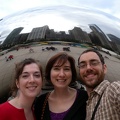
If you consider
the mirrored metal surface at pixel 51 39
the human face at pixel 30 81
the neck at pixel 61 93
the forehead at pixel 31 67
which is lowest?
the neck at pixel 61 93

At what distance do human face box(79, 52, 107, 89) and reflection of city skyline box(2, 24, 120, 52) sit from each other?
3.81 ft

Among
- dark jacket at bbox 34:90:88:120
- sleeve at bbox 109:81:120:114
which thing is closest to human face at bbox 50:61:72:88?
dark jacket at bbox 34:90:88:120

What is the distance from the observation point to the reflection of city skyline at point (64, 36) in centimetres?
482

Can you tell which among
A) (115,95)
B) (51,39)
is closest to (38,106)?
(51,39)

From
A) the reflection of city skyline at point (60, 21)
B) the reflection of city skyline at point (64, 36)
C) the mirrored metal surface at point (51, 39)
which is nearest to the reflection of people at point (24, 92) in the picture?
the mirrored metal surface at point (51, 39)

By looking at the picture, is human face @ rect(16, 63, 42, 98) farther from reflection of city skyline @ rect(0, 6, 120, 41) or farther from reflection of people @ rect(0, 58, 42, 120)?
reflection of city skyline @ rect(0, 6, 120, 41)

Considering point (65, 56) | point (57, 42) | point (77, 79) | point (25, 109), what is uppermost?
point (57, 42)

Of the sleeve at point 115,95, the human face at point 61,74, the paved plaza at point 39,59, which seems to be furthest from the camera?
the paved plaza at point 39,59

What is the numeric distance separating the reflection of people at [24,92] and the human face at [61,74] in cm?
18

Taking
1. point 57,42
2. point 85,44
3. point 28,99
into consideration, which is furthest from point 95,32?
point 28,99

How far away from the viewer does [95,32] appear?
5090 mm

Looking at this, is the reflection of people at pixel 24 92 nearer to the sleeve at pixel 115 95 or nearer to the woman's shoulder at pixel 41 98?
the woman's shoulder at pixel 41 98

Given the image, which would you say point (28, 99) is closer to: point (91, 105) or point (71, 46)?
point (91, 105)

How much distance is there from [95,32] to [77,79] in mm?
1076
